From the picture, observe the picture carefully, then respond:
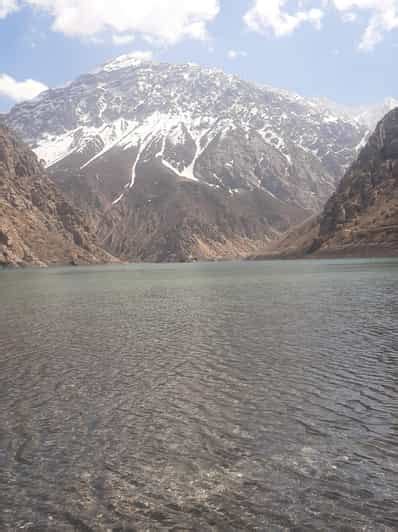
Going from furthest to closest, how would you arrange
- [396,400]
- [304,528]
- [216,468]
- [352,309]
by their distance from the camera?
[352,309], [396,400], [216,468], [304,528]

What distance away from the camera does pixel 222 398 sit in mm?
18438

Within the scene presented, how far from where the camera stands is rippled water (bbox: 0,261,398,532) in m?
10.5

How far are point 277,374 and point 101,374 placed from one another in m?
8.12

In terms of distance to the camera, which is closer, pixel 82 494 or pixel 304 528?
pixel 304 528

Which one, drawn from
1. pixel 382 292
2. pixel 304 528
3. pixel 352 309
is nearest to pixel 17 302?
pixel 352 309

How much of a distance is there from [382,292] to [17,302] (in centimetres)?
4246

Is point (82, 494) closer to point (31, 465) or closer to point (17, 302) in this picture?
point (31, 465)

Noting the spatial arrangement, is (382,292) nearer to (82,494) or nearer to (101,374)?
(101,374)

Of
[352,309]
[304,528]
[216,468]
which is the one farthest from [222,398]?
[352,309]

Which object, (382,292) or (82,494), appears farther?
(382,292)

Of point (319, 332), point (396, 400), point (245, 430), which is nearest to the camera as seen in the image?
point (245, 430)

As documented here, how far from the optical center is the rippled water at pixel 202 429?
414 inches

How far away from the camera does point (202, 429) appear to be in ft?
50.2

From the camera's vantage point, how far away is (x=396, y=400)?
56.7ft
